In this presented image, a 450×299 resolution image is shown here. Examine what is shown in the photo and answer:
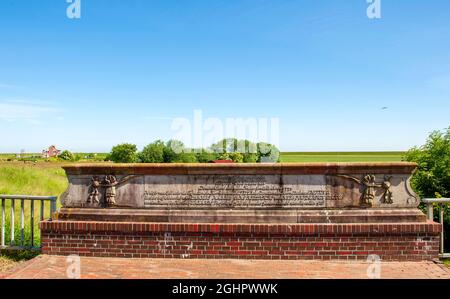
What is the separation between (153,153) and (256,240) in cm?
3599

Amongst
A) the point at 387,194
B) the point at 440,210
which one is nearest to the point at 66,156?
the point at 387,194

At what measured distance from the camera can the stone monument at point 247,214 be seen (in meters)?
5.96

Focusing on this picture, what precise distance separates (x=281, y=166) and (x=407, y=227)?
2.45 metres

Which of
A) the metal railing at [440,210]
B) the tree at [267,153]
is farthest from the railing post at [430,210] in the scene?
the tree at [267,153]

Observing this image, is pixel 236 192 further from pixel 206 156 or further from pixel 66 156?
pixel 66 156

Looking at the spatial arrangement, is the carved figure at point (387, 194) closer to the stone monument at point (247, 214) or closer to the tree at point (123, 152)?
the stone monument at point (247, 214)

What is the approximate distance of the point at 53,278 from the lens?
5.13 m

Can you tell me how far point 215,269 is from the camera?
5508mm

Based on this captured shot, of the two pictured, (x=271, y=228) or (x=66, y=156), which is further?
(x=66, y=156)

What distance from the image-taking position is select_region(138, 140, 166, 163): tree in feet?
133

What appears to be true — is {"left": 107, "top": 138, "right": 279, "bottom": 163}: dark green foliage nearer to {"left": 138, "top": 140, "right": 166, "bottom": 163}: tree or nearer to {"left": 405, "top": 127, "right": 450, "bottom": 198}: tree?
{"left": 138, "top": 140, "right": 166, "bottom": 163}: tree

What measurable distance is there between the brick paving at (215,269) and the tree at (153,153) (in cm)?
3470

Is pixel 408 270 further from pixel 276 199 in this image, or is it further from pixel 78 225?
pixel 78 225

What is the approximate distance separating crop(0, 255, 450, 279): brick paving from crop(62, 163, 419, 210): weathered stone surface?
0.99m
